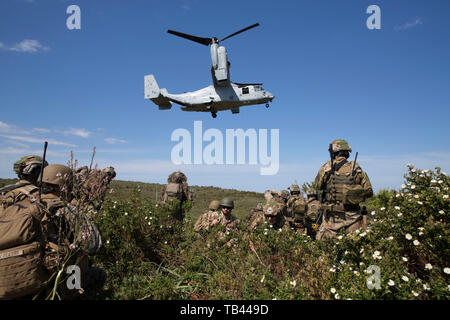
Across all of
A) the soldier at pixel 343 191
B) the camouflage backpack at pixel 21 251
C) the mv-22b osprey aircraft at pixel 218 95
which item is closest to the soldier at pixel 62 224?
the camouflage backpack at pixel 21 251

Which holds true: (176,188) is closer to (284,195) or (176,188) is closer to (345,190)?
(284,195)

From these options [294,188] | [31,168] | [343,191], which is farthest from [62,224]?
[294,188]

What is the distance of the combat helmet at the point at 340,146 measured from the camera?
6227mm

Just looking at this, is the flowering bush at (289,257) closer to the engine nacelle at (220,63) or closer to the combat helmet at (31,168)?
the combat helmet at (31,168)

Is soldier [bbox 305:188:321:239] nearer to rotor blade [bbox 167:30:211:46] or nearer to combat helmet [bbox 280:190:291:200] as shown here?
combat helmet [bbox 280:190:291:200]

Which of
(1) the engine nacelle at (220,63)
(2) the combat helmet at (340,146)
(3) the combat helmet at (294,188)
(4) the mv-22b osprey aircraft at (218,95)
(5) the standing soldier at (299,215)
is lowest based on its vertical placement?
(5) the standing soldier at (299,215)

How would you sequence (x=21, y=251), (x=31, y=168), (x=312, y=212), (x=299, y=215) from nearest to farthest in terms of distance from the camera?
(x=21, y=251) → (x=31, y=168) → (x=312, y=212) → (x=299, y=215)

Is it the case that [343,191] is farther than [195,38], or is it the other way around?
[195,38]

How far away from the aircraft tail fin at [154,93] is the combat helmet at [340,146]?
59.1 feet

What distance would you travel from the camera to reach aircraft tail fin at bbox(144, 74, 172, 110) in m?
22.4

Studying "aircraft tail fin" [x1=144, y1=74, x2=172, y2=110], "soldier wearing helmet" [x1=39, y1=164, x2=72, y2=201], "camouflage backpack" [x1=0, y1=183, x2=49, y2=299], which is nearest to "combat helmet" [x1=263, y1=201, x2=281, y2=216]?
"soldier wearing helmet" [x1=39, y1=164, x2=72, y2=201]

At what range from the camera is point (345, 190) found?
5.90 meters

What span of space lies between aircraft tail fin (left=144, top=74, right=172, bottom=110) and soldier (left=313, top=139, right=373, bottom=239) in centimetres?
1817

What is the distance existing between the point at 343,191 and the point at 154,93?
19590mm
